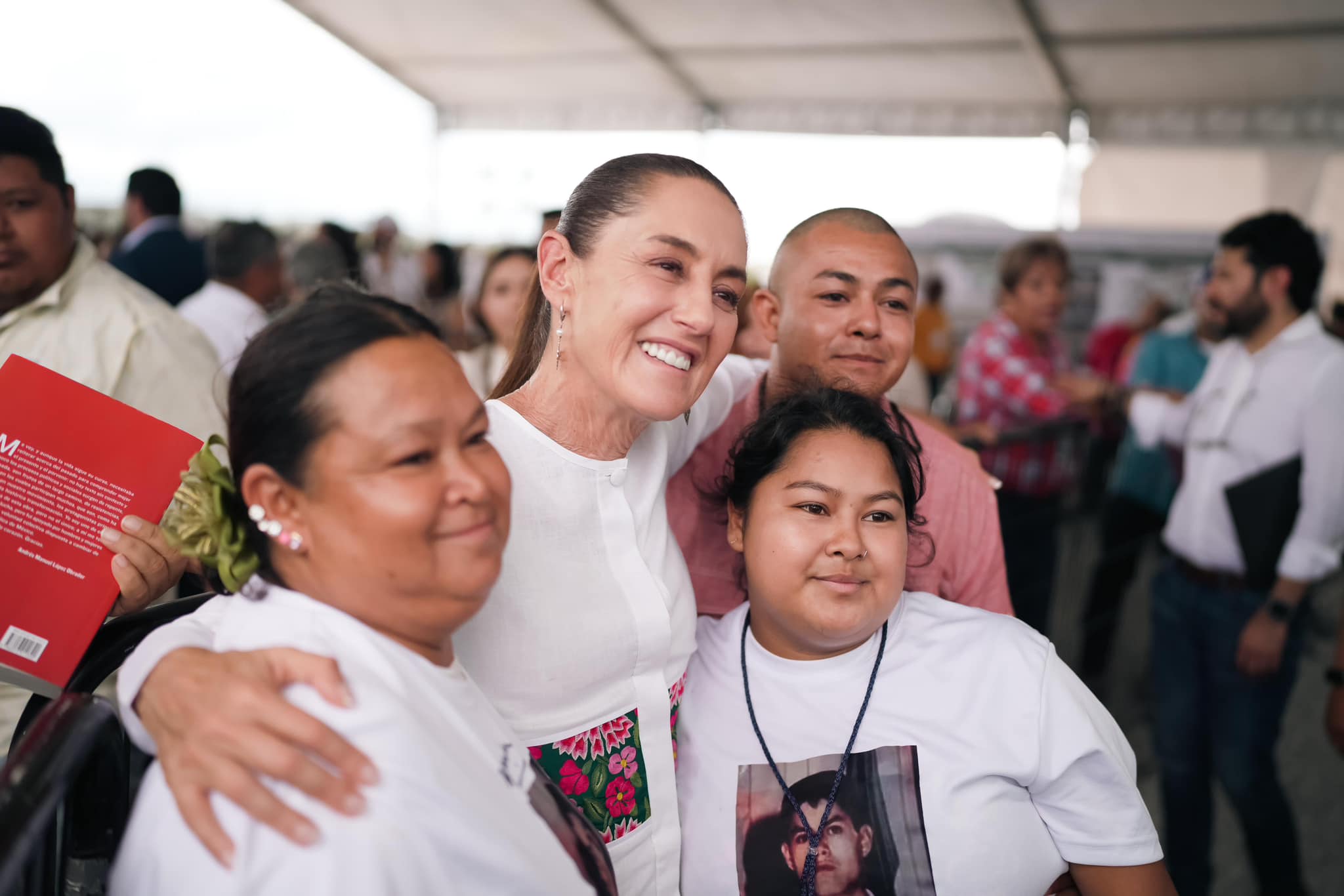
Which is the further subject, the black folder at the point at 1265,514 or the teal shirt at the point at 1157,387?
the teal shirt at the point at 1157,387

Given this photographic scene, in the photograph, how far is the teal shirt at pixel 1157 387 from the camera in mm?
4414

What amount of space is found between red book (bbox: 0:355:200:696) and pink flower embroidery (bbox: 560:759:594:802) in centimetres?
69

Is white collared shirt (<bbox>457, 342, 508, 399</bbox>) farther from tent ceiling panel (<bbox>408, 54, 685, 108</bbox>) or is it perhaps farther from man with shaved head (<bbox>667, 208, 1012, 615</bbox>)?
tent ceiling panel (<bbox>408, 54, 685, 108</bbox>)

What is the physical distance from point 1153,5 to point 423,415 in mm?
10328

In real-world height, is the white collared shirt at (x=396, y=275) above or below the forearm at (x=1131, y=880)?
above

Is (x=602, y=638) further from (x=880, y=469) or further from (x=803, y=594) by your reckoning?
(x=880, y=469)

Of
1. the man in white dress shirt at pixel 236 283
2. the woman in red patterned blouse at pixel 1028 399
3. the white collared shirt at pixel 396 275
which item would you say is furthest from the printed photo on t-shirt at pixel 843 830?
the white collared shirt at pixel 396 275

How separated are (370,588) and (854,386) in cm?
118

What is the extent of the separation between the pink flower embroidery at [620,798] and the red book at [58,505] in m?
0.76

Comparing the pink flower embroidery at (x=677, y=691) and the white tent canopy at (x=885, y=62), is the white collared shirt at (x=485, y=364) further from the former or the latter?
the white tent canopy at (x=885, y=62)

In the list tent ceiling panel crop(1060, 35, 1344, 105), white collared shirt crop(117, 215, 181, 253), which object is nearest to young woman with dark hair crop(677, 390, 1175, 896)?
white collared shirt crop(117, 215, 181, 253)

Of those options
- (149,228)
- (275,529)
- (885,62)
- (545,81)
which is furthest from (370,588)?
(545,81)

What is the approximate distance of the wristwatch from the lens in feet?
9.36

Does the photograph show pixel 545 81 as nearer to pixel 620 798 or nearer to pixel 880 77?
pixel 880 77
